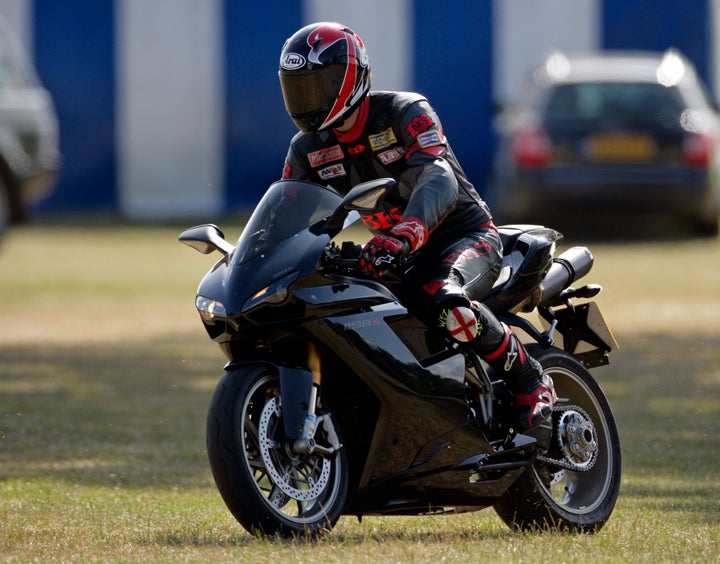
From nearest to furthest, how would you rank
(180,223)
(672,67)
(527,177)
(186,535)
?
(186,535) → (527,177) → (672,67) → (180,223)

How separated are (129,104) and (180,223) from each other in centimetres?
203

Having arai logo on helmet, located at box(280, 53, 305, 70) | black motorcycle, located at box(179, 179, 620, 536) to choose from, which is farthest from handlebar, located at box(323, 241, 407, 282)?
arai logo on helmet, located at box(280, 53, 305, 70)

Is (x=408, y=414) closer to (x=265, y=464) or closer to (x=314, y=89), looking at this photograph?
(x=265, y=464)

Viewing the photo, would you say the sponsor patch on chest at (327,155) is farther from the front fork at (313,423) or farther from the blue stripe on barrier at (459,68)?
the blue stripe on barrier at (459,68)

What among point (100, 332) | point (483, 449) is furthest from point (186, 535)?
point (100, 332)

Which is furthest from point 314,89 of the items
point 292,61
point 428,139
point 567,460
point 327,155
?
point 567,460

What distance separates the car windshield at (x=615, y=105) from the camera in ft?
59.8

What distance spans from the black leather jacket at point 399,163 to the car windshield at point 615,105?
40.0ft

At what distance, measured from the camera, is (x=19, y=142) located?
696 inches

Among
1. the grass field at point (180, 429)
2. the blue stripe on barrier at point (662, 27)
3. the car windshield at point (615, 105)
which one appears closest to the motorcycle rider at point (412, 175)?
the grass field at point (180, 429)

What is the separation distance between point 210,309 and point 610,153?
13083 mm

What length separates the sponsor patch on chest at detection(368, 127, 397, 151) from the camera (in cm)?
600

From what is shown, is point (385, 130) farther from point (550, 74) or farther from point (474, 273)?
point (550, 74)

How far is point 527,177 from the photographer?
1816cm
